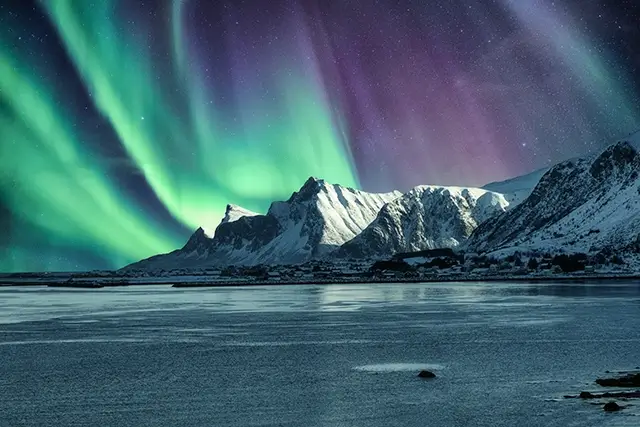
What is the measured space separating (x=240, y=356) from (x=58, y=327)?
1487 inches

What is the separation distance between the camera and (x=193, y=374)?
4731 centimetres

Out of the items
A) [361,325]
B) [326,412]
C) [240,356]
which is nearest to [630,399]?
[326,412]

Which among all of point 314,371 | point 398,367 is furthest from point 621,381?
point 314,371

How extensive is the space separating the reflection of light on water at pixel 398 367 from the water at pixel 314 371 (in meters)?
0.13

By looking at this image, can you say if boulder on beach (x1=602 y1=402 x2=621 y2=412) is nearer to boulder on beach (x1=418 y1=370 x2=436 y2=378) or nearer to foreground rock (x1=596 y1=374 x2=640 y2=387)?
foreground rock (x1=596 y1=374 x2=640 y2=387)

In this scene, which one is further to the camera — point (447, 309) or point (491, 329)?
point (447, 309)

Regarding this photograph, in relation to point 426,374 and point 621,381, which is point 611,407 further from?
point 426,374

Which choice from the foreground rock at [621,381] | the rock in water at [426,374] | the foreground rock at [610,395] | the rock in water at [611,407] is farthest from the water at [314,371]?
the foreground rock at [610,395]

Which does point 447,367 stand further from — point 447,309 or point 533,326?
point 447,309

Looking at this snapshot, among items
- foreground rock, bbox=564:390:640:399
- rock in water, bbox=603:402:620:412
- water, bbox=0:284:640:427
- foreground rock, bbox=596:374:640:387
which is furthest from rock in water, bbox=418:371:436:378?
rock in water, bbox=603:402:620:412

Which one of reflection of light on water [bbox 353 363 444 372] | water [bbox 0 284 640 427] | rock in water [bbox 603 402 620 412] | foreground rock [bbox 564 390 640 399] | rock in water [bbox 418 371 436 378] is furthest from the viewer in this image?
reflection of light on water [bbox 353 363 444 372]

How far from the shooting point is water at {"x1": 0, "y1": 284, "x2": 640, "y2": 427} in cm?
3366

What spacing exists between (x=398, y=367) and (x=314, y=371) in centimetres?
553

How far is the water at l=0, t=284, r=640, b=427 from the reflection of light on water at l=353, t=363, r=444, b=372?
13 centimetres
